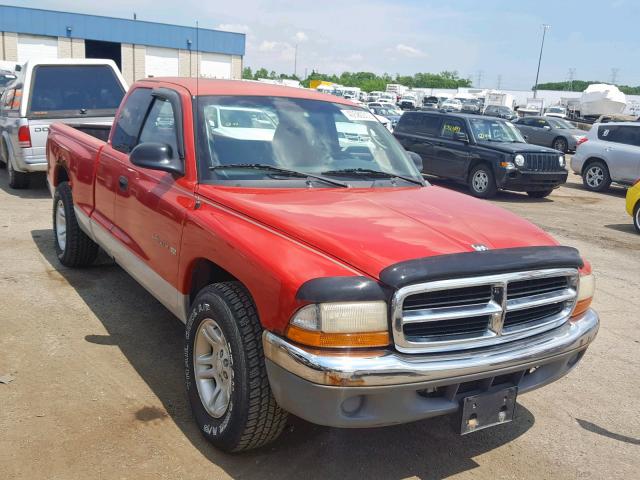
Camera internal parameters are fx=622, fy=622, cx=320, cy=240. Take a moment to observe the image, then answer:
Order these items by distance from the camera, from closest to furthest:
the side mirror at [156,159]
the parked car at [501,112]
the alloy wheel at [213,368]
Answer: the alloy wheel at [213,368] → the side mirror at [156,159] → the parked car at [501,112]

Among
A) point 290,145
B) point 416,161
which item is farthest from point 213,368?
point 416,161

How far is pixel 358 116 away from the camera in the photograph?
4.67m

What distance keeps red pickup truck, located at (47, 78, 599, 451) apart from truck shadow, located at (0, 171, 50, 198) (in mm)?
6210

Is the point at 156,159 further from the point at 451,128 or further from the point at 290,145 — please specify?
the point at 451,128

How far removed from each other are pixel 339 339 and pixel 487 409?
2.80 feet

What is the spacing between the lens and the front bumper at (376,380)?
8.42ft

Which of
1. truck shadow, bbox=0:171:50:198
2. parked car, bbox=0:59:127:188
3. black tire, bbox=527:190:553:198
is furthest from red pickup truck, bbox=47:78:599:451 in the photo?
black tire, bbox=527:190:553:198

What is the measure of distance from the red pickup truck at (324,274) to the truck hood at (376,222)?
12 millimetres

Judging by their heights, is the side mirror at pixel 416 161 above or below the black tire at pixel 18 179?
above

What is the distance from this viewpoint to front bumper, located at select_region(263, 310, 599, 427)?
2566 millimetres

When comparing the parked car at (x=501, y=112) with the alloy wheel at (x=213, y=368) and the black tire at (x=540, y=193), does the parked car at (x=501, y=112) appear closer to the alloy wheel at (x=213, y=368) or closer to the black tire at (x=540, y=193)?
the black tire at (x=540, y=193)

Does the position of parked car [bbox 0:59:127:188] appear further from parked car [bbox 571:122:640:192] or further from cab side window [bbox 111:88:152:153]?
parked car [bbox 571:122:640:192]

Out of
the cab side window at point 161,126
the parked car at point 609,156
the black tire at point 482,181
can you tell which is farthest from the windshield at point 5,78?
the cab side window at point 161,126

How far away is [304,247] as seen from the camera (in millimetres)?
2867
